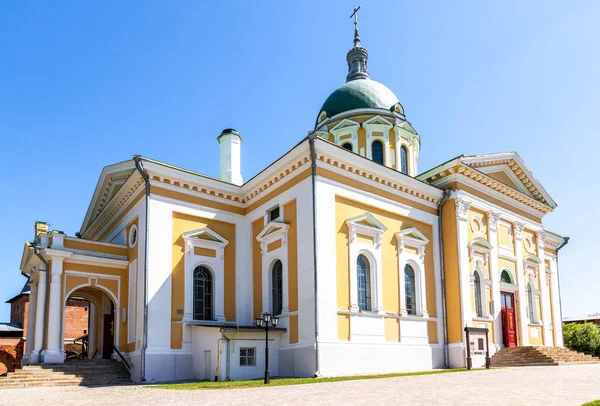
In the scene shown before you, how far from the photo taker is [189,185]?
20234mm

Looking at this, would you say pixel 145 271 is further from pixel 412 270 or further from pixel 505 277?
pixel 505 277

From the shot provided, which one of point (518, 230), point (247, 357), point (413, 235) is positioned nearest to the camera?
point (247, 357)

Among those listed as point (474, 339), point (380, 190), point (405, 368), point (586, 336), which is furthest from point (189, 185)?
point (586, 336)

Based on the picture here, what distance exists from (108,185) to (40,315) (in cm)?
673

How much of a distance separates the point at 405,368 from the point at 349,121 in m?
12.4

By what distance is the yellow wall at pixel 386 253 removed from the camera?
730 inches

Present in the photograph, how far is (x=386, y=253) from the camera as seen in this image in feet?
66.8

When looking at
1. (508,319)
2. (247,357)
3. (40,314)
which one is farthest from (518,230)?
(40,314)

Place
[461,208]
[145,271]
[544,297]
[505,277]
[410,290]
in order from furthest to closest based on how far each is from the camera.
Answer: [544,297] < [505,277] < [461,208] < [410,290] < [145,271]

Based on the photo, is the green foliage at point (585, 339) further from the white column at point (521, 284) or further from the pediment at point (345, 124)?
the pediment at point (345, 124)

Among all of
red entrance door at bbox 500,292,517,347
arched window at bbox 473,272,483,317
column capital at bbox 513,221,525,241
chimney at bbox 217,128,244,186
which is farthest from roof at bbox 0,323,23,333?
column capital at bbox 513,221,525,241

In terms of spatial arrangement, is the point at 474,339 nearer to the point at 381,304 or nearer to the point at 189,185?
the point at 381,304

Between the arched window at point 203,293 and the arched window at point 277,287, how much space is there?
7.46 feet

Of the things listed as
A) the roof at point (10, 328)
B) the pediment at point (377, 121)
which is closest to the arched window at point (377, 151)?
the pediment at point (377, 121)
